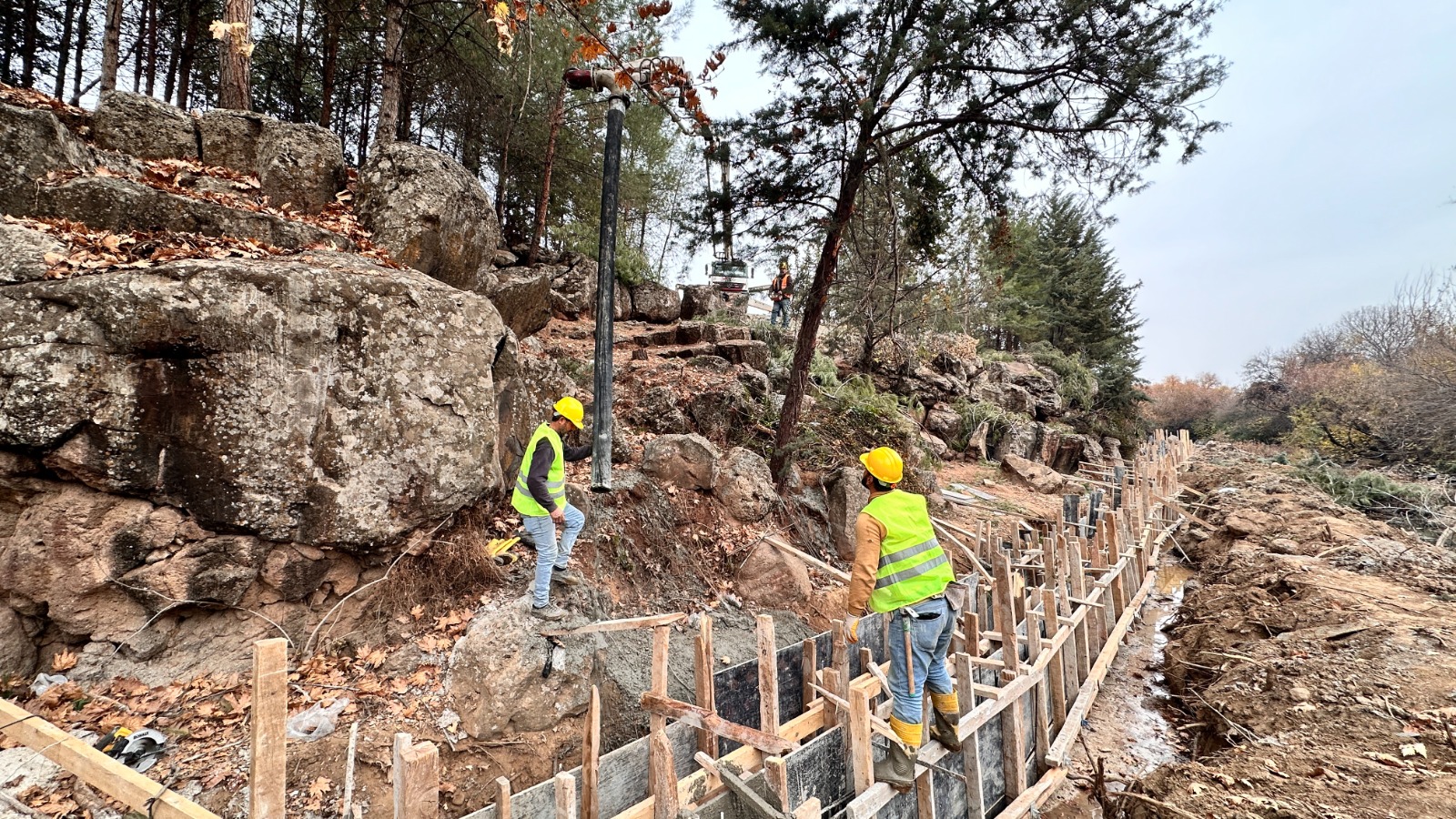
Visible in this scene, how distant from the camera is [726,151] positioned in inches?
307

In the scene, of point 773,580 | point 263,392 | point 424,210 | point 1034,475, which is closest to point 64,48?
point 424,210

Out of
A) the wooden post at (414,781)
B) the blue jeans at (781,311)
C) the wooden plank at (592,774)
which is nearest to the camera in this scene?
the wooden post at (414,781)

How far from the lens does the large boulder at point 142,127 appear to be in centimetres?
627

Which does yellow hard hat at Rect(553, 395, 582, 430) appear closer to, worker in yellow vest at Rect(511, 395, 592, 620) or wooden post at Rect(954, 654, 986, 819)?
worker in yellow vest at Rect(511, 395, 592, 620)

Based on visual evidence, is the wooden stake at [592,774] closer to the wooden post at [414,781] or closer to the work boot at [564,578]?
the wooden post at [414,781]

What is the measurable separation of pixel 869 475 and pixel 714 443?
525 centimetres

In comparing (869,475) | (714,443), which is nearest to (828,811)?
(869,475)

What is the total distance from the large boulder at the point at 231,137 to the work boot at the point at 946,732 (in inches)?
356

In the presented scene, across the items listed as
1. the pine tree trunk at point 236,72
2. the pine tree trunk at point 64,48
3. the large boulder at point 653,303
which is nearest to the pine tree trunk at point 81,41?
the pine tree trunk at point 64,48

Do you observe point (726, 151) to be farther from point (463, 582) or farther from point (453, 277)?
point (463, 582)

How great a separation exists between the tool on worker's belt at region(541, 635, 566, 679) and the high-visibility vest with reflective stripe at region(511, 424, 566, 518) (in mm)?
1119

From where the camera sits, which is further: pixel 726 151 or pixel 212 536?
pixel 726 151

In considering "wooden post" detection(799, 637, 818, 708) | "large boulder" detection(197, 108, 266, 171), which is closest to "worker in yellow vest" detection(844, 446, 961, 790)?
"wooden post" detection(799, 637, 818, 708)

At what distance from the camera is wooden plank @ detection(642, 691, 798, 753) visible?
3.08 metres
